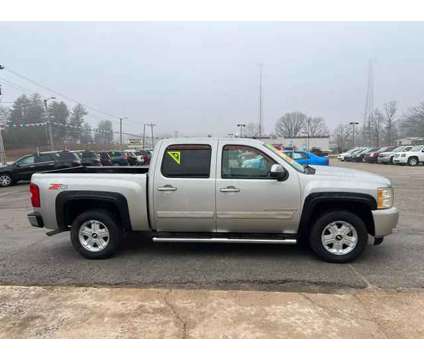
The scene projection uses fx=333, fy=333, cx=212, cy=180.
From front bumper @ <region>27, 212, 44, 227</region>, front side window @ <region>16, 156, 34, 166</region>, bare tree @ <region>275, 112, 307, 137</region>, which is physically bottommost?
front bumper @ <region>27, 212, 44, 227</region>

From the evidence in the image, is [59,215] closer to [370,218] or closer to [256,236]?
[256,236]

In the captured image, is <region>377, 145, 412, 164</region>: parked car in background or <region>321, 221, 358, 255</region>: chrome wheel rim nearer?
<region>321, 221, 358, 255</region>: chrome wheel rim

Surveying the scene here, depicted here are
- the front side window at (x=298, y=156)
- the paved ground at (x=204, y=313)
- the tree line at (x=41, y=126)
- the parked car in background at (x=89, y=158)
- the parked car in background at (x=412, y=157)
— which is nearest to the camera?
the paved ground at (x=204, y=313)

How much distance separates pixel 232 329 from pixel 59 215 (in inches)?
126

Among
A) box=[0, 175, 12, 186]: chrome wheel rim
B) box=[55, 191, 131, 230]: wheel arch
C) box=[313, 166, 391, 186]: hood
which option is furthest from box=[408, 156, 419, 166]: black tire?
box=[0, 175, 12, 186]: chrome wheel rim

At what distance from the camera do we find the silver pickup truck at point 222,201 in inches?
182

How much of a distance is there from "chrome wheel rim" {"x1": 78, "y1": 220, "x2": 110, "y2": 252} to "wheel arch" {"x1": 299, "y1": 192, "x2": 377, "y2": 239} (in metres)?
2.90

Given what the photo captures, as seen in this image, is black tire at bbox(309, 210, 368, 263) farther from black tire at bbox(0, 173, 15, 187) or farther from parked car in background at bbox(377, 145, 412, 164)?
parked car in background at bbox(377, 145, 412, 164)

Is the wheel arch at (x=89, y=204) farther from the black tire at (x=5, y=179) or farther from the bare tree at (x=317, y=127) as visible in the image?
the bare tree at (x=317, y=127)

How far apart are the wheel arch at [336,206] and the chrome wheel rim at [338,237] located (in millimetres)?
231

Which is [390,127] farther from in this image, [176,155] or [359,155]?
[176,155]

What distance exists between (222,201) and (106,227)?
1783 millimetres

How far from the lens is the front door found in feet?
15.3

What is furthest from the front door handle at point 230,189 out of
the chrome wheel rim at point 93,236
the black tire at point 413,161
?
the black tire at point 413,161
